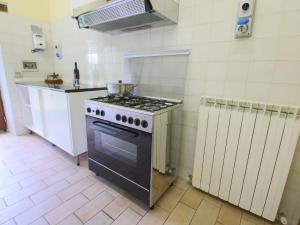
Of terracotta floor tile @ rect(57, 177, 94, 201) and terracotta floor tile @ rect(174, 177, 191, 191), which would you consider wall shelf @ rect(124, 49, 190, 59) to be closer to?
terracotta floor tile @ rect(174, 177, 191, 191)

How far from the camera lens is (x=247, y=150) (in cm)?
130

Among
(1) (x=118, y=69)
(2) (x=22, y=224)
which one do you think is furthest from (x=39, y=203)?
(1) (x=118, y=69)

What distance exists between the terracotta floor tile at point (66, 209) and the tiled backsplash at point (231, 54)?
3.54 feet

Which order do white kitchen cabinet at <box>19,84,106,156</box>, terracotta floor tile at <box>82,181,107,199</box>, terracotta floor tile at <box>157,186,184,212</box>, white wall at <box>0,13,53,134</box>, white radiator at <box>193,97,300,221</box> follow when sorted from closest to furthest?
white radiator at <box>193,97,300,221</box> → terracotta floor tile at <box>157,186,184,212</box> → terracotta floor tile at <box>82,181,107,199</box> → white kitchen cabinet at <box>19,84,106,156</box> → white wall at <box>0,13,53,134</box>

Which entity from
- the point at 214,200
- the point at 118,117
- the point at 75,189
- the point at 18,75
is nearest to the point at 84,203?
the point at 75,189

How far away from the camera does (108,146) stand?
5.15ft

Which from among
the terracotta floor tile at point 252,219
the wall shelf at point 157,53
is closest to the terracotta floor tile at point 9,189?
the wall shelf at point 157,53

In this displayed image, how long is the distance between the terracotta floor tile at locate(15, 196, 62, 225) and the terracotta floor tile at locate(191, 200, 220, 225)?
3.99 ft

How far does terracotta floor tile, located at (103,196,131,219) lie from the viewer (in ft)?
4.59

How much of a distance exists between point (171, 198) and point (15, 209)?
137 centimetres

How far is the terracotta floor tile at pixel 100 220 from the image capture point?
4.27ft

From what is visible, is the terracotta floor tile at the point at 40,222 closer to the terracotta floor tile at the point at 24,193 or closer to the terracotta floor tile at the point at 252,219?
the terracotta floor tile at the point at 24,193

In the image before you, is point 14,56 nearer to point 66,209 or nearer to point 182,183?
point 66,209

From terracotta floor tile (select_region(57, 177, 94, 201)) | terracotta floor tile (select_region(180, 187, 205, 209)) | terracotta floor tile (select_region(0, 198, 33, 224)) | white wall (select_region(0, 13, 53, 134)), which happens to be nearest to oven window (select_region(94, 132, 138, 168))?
terracotta floor tile (select_region(57, 177, 94, 201))
